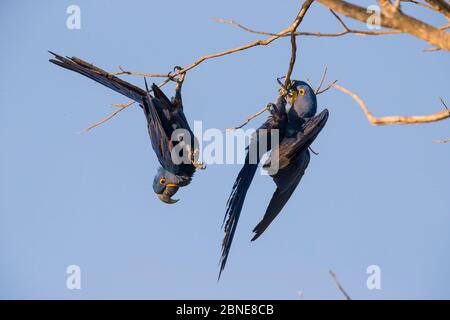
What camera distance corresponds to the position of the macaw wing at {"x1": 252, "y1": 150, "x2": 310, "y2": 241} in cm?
622

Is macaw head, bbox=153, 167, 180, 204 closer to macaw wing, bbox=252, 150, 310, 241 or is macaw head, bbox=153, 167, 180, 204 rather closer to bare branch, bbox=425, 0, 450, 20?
macaw wing, bbox=252, 150, 310, 241

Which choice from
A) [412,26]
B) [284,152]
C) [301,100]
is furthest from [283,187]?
[412,26]

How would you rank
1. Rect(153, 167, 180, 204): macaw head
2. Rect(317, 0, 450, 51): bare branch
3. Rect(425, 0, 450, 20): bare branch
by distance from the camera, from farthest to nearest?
Rect(153, 167, 180, 204): macaw head < Rect(425, 0, 450, 20): bare branch < Rect(317, 0, 450, 51): bare branch

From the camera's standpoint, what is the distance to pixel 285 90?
582 centimetres

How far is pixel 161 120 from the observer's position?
6.34m

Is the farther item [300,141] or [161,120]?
[161,120]

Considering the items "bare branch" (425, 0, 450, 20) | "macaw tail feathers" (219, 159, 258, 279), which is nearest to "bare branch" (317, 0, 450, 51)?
"bare branch" (425, 0, 450, 20)

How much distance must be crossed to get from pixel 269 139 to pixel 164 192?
1395 mm

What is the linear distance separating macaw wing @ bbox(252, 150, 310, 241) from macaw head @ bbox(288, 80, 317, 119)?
414 millimetres

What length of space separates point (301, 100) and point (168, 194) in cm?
172

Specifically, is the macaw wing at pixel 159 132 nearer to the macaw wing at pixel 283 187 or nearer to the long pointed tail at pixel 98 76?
the long pointed tail at pixel 98 76

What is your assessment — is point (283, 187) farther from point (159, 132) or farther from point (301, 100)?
point (159, 132)

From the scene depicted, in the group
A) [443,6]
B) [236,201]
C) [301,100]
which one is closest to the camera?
[443,6]
